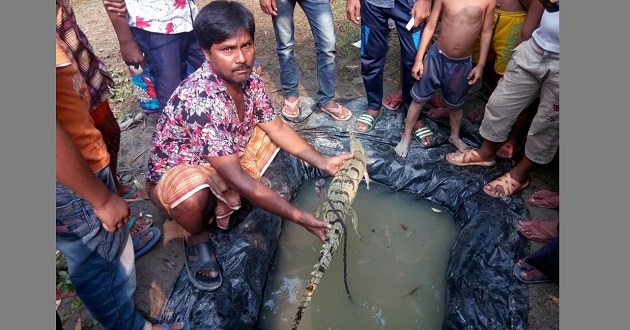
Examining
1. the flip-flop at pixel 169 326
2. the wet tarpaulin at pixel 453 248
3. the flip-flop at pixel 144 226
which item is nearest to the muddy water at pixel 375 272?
the wet tarpaulin at pixel 453 248

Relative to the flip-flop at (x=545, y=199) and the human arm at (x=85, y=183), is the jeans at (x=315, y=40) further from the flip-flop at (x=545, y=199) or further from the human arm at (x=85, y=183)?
the human arm at (x=85, y=183)

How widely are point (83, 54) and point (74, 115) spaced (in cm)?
115

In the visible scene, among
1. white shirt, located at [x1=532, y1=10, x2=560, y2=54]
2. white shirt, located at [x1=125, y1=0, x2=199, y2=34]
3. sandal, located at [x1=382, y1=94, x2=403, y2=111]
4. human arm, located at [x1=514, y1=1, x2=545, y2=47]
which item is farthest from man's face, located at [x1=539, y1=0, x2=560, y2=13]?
white shirt, located at [x1=125, y1=0, x2=199, y2=34]

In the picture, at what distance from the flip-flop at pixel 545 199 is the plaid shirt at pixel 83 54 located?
12.1 feet

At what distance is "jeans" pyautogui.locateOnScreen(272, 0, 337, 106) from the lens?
4316mm

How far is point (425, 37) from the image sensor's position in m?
3.91

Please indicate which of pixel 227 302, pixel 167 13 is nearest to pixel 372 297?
pixel 227 302

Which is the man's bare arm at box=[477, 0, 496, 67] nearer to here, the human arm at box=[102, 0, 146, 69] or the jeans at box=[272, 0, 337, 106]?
the jeans at box=[272, 0, 337, 106]

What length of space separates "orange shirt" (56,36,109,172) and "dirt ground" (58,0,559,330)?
122cm

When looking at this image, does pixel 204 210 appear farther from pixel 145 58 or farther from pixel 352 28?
pixel 352 28

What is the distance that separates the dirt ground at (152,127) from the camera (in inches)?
116

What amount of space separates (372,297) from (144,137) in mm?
3028

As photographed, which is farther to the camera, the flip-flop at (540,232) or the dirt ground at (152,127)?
the flip-flop at (540,232)

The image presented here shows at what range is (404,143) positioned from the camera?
13.9ft
